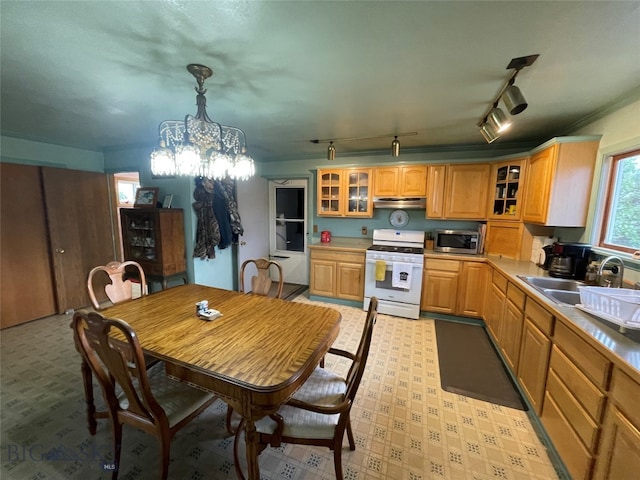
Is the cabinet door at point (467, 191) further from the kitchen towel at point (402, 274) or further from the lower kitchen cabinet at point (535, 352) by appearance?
the lower kitchen cabinet at point (535, 352)

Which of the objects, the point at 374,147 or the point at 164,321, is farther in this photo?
the point at 374,147

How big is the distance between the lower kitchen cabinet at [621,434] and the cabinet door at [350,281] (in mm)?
2735

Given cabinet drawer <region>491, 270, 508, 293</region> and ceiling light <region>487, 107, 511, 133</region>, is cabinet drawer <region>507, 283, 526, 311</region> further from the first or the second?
ceiling light <region>487, 107, 511, 133</region>

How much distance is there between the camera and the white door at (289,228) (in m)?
4.79

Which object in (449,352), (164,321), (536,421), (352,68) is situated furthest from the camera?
(449,352)

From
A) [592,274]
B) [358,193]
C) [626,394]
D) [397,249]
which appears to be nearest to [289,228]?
[358,193]

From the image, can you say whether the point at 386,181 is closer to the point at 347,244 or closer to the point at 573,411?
the point at 347,244

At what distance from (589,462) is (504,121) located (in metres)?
2.09

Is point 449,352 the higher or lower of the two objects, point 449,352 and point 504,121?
the lower

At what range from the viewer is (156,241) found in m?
3.37

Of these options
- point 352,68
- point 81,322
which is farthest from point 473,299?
point 81,322

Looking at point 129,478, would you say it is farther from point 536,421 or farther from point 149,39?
point 536,421

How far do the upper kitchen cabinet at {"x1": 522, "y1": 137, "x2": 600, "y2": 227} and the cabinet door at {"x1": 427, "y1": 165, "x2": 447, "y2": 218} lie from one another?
1136mm

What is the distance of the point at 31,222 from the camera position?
3244 mm
